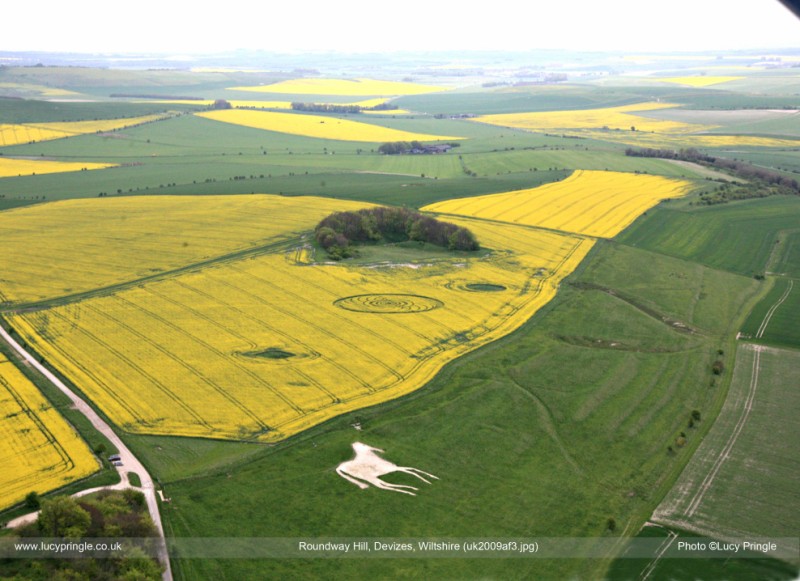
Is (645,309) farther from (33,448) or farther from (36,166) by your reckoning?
(36,166)

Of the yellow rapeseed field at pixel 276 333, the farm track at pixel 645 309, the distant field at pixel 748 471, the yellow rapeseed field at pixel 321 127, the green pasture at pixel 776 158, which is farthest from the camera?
the yellow rapeseed field at pixel 321 127

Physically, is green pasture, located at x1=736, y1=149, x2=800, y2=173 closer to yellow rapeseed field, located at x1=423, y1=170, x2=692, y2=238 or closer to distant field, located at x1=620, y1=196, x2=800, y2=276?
yellow rapeseed field, located at x1=423, y1=170, x2=692, y2=238

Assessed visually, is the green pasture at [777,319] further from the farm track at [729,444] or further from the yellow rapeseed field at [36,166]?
the yellow rapeseed field at [36,166]

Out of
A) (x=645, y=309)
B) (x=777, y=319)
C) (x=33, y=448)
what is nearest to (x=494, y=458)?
(x=33, y=448)

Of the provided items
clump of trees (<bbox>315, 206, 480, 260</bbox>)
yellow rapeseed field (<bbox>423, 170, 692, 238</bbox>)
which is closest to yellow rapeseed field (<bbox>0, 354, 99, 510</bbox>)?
clump of trees (<bbox>315, 206, 480, 260</bbox>)

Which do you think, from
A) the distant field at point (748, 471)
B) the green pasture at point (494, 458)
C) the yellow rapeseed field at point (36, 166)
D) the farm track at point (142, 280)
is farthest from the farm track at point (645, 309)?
the yellow rapeseed field at point (36, 166)

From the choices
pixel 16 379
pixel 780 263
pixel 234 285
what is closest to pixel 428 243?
pixel 234 285
